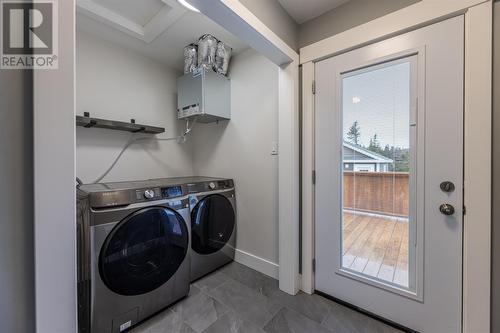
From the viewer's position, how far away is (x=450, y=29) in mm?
1176

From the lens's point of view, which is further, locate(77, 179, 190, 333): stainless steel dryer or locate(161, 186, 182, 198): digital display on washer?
locate(161, 186, 182, 198): digital display on washer

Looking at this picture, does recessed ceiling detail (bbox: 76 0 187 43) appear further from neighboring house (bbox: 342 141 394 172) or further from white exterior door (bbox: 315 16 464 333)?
neighboring house (bbox: 342 141 394 172)

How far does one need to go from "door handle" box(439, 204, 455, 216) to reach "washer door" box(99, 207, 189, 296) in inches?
68.9

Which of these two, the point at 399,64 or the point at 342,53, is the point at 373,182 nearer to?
the point at 399,64

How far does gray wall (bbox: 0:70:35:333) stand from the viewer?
582 mm

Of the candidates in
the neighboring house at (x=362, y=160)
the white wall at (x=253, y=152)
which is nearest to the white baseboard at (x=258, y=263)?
the white wall at (x=253, y=152)

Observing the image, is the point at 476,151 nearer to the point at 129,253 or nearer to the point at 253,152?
the point at 253,152

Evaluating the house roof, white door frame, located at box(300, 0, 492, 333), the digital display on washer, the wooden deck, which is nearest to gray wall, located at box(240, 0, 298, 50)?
white door frame, located at box(300, 0, 492, 333)

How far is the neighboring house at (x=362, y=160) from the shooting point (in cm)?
143

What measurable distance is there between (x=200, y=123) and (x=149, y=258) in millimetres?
1704

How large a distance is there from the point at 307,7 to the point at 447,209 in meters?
1.69

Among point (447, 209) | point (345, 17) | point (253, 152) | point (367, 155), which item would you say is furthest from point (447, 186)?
point (253, 152)

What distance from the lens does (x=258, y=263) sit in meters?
2.12

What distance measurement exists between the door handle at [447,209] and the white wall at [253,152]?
1.19m
